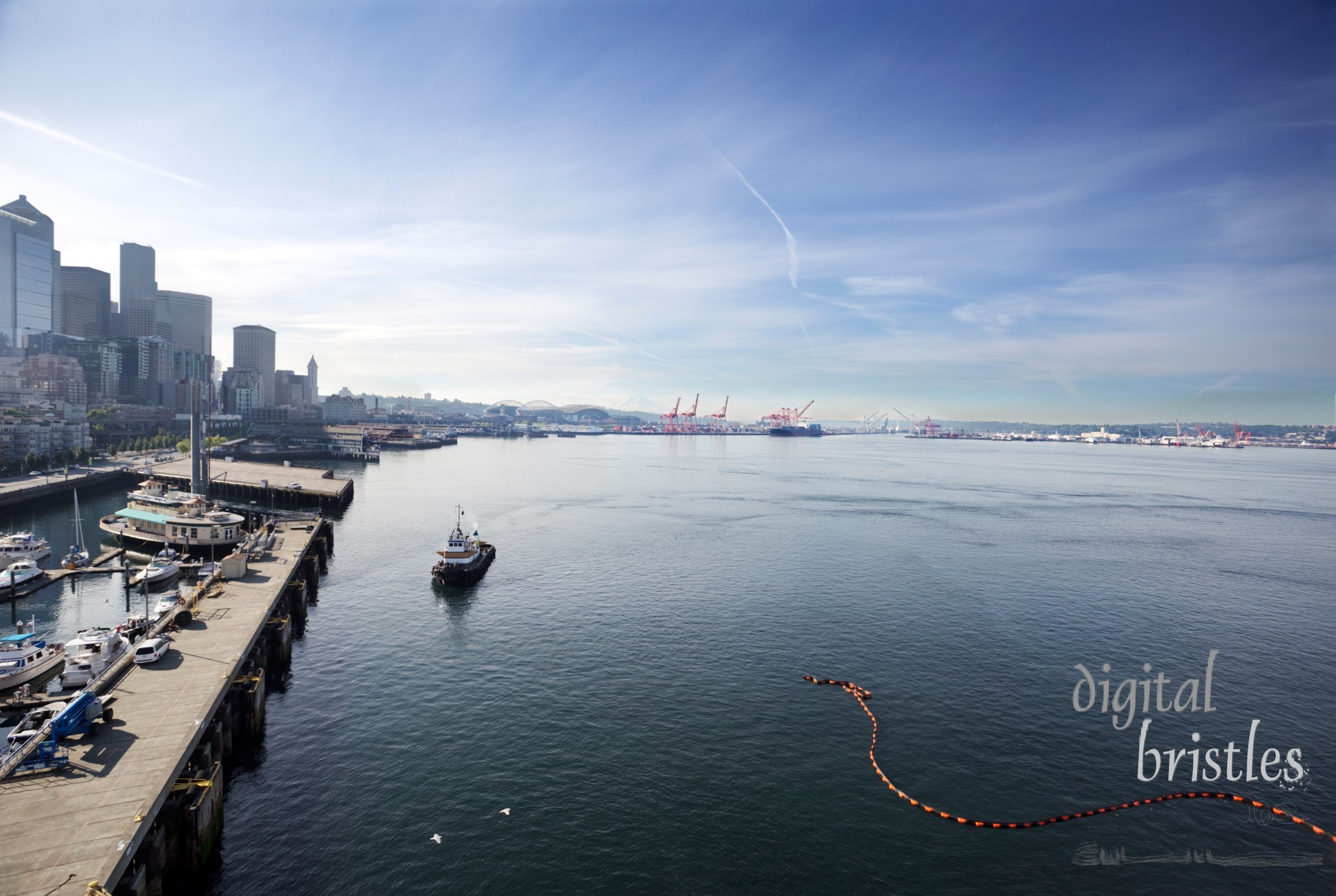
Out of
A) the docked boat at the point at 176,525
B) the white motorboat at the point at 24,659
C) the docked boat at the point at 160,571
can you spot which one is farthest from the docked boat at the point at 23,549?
the white motorboat at the point at 24,659

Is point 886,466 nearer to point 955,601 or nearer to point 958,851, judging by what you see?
point 955,601

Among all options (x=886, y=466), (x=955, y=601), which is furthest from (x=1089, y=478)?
(x=955, y=601)

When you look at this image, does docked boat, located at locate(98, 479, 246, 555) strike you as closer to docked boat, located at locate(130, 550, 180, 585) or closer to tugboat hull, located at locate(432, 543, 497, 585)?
docked boat, located at locate(130, 550, 180, 585)

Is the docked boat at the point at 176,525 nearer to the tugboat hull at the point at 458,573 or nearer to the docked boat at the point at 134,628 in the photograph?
the tugboat hull at the point at 458,573

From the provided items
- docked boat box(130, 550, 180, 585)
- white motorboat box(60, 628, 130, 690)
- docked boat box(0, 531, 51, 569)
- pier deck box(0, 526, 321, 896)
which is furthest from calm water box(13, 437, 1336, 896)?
docked boat box(0, 531, 51, 569)

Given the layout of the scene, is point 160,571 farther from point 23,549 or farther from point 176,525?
point 23,549

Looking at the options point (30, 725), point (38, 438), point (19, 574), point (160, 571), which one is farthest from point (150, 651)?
point (38, 438)
